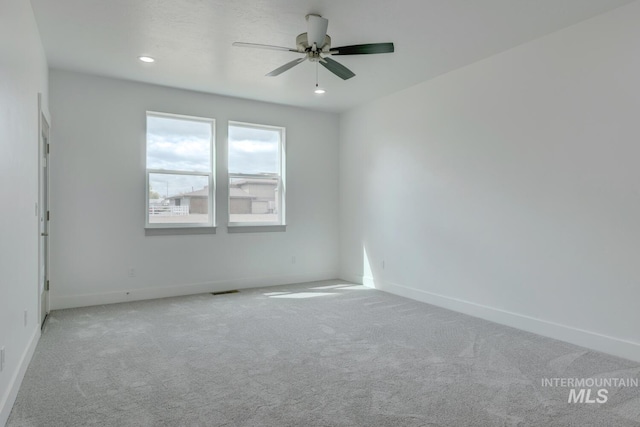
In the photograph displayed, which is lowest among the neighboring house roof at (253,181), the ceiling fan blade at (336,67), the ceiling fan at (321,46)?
the neighboring house roof at (253,181)

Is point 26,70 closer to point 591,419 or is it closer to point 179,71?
point 179,71

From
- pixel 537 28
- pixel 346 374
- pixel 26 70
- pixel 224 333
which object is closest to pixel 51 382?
pixel 224 333

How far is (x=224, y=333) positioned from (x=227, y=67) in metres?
2.90

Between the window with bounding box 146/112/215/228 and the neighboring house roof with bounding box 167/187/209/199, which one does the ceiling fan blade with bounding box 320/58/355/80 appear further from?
the neighboring house roof with bounding box 167/187/209/199

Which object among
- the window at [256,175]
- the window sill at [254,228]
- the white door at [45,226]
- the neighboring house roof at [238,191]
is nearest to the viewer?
the white door at [45,226]

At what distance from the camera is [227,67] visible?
4.39 m

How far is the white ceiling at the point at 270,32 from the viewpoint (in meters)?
3.08

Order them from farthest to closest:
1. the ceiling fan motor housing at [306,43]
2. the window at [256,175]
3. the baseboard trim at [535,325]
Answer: the window at [256,175]
the ceiling fan motor housing at [306,43]
the baseboard trim at [535,325]

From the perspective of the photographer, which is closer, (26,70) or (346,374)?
(346,374)

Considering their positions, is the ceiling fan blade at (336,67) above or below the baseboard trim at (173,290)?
above

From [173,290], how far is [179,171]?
1.62 meters

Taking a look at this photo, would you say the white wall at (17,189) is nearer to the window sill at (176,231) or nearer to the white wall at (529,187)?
the window sill at (176,231)

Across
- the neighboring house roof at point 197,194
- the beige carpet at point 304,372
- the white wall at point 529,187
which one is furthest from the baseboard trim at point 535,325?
the neighboring house roof at point 197,194

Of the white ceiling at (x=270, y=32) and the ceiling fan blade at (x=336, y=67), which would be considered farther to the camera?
the ceiling fan blade at (x=336, y=67)
